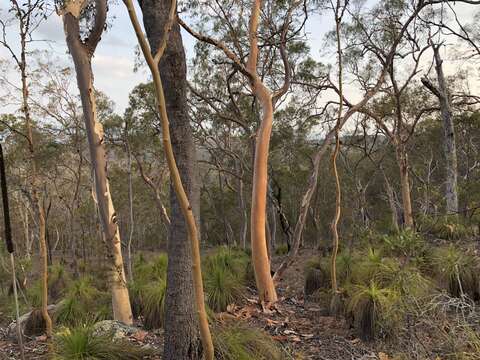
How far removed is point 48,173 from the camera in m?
20.9

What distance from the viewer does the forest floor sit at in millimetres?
4520

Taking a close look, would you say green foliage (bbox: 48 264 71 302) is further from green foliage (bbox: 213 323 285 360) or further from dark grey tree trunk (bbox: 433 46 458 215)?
dark grey tree trunk (bbox: 433 46 458 215)

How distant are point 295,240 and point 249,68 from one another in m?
2.91

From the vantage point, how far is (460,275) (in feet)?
20.1

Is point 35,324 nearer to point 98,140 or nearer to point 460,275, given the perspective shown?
point 98,140

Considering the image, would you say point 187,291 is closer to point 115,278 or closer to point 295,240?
point 115,278

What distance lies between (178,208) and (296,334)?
2.58 metres

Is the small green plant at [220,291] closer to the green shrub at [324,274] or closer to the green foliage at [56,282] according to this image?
the green shrub at [324,274]

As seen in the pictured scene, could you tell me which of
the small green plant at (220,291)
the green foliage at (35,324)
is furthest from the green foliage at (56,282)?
the small green plant at (220,291)

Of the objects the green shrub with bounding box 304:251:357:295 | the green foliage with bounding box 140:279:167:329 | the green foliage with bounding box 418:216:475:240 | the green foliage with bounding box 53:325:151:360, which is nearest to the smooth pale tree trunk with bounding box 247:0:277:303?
the green foliage with bounding box 140:279:167:329

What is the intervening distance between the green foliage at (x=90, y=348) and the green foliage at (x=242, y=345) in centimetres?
75

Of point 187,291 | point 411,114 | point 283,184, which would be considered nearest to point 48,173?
point 283,184

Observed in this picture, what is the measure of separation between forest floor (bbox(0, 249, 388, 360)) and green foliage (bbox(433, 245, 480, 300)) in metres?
1.67

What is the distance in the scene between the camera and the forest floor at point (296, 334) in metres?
4.52
